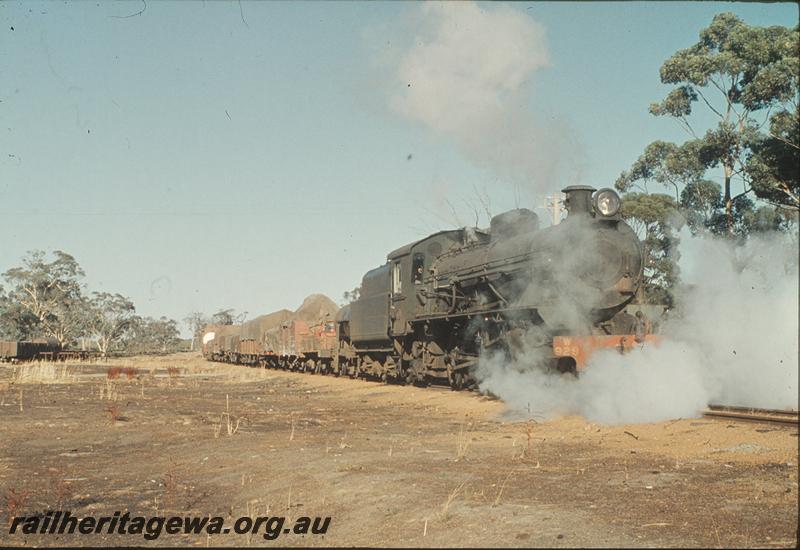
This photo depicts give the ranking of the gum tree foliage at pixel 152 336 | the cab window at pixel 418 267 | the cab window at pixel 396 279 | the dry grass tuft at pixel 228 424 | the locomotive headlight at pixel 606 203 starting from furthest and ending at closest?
the gum tree foliage at pixel 152 336 < the cab window at pixel 396 279 < the cab window at pixel 418 267 < the locomotive headlight at pixel 606 203 < the dry grass tuft at pixel 228 424

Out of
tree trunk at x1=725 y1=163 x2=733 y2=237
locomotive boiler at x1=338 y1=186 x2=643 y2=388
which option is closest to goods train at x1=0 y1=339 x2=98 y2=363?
locomotive boiler at x1=338 y1=186 x2=643 y2=388

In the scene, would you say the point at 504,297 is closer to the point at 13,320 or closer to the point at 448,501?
the point at 448,501

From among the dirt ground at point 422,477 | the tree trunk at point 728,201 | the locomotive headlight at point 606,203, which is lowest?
the dirt ground at point 422,477

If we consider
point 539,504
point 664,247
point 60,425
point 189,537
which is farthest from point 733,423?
point 664,247

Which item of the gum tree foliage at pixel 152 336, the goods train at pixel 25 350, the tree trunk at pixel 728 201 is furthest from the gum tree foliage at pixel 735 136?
the gum tree foliage at pixel 152 336

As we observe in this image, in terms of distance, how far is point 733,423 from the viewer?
10078 millimetres

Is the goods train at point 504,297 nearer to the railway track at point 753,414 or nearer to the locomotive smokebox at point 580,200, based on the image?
the locomotive smokebox at point 580,200

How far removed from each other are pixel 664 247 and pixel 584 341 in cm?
1921

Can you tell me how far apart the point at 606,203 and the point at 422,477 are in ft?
24.7

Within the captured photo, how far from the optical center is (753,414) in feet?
35.3

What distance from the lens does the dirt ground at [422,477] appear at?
560cm

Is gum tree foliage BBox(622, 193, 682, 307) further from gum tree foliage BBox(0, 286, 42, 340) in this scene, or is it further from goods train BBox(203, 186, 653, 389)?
gum tree foliage BBox(0, 286, 42, 340)

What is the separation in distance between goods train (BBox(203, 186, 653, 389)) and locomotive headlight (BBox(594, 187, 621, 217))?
2 centimetres

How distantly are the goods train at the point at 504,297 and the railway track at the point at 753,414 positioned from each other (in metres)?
1.67
